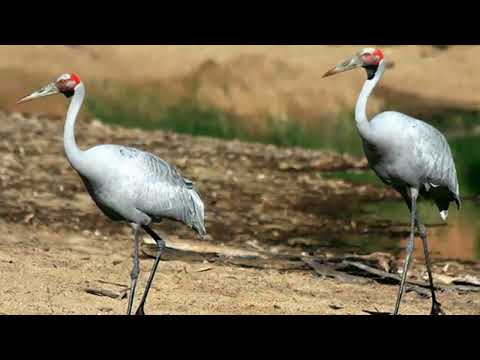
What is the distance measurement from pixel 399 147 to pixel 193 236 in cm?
327

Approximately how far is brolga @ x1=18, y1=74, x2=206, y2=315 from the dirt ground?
2.31ft

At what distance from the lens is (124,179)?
7.54 meters

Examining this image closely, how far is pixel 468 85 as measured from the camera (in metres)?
17.6

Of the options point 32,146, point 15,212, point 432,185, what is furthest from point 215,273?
A: point 32,146

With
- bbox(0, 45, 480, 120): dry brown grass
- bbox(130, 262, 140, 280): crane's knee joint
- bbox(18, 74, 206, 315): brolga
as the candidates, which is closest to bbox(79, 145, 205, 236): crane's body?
bbox(18, 74, 206, 315): brolga

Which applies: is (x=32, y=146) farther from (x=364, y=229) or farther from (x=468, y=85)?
(x=468, y=85)

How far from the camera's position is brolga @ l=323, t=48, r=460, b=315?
26.1 ft

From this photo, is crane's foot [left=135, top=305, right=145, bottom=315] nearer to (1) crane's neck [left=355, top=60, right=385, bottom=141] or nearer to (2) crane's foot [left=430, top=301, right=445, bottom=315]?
(1) crane's neck [left=355, top=60, right=385, bottom=141]

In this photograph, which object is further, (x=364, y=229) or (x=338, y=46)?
(x=338, y=46)

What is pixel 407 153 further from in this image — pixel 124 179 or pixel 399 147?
pixel 124 179

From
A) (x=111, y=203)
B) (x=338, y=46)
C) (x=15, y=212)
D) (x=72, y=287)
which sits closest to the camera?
(x=111, y=203)

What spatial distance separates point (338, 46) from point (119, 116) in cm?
390

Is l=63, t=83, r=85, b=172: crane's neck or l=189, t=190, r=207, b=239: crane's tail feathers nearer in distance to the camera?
l=63, t=83, r=85, b=172: crane's neck

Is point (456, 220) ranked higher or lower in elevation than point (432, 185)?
lower
